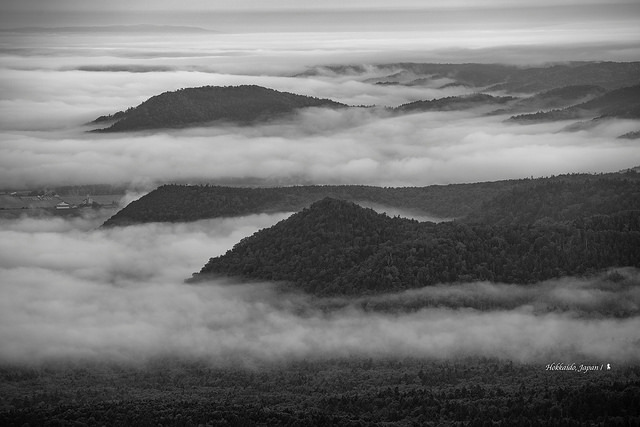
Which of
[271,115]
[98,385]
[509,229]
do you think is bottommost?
[98,385]


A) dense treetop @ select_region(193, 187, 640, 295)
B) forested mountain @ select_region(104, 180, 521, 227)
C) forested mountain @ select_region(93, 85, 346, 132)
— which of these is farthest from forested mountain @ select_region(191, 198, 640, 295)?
forested mountain @ select_region(93, 85, 346, 132)

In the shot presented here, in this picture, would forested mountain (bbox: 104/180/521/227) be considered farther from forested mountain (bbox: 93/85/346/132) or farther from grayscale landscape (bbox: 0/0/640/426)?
forested mountain (bbox: 93/85/346/132)

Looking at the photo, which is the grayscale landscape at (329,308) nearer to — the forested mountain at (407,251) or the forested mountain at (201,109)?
the forested mountain at (407,251)

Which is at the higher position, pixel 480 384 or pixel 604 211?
pixel 604 211

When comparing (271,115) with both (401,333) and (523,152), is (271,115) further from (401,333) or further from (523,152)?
(401,333)

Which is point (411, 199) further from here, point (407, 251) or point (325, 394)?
point (325, 394)

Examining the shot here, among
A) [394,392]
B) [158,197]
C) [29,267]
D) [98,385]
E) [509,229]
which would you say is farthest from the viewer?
[158,197]

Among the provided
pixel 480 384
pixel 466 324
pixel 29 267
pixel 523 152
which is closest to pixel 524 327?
pixel 466 324
